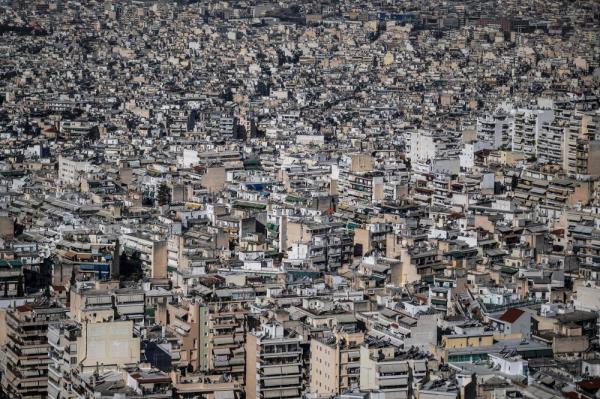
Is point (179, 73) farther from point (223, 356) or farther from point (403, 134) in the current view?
point (223, 356)

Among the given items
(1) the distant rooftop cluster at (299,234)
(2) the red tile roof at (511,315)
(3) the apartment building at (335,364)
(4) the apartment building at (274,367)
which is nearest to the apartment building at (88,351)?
(1) the distant rooftop cluster at (299,234)

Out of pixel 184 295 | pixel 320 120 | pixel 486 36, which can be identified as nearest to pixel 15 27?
pixel 486 36

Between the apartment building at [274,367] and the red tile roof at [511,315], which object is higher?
the red tile roof at [511,315]

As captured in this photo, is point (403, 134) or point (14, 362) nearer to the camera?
point (14, 362)

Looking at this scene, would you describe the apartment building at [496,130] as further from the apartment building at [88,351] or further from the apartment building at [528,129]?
the apartment building at [88,351]

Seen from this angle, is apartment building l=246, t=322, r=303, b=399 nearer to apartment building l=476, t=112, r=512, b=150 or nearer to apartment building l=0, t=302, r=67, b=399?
apartment building l=0, t=302, r=67, b=399

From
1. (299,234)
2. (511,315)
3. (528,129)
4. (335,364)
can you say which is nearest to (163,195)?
(299,234)

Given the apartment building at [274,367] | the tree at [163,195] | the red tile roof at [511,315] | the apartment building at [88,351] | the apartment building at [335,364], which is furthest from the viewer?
the tree at [163,195]
